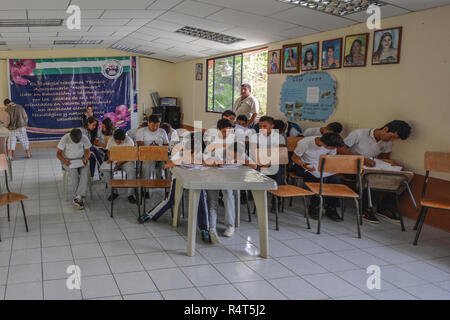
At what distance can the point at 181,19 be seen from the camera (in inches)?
250

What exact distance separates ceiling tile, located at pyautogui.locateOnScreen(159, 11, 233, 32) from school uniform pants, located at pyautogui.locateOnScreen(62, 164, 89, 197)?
2749 mm

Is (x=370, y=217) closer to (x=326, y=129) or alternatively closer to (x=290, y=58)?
(x=326, y=129)

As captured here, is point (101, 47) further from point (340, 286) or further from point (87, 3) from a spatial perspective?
point (340, 286)

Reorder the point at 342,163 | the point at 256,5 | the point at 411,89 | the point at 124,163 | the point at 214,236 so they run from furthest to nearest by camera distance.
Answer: the point at 124,163 < the point at 256,5 < the point at 411,89 < the point at 342,163 < the point at 214,236

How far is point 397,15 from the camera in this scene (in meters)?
4.72

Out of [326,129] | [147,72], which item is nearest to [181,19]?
[326,129]

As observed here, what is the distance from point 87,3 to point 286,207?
388cm

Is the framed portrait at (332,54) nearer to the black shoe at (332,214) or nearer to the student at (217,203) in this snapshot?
the black shoe at (332,214)

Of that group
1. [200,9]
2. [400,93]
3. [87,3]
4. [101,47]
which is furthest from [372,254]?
[101,47]

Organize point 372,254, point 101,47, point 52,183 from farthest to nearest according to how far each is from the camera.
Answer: point 101,47, point 52,183, point 372,254

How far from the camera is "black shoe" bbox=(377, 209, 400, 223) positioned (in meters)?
4.80

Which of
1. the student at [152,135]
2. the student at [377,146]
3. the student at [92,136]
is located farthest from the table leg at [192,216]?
the student at [92,136]

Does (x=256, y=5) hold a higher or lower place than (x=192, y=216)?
higher

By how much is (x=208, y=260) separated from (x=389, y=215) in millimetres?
2578
